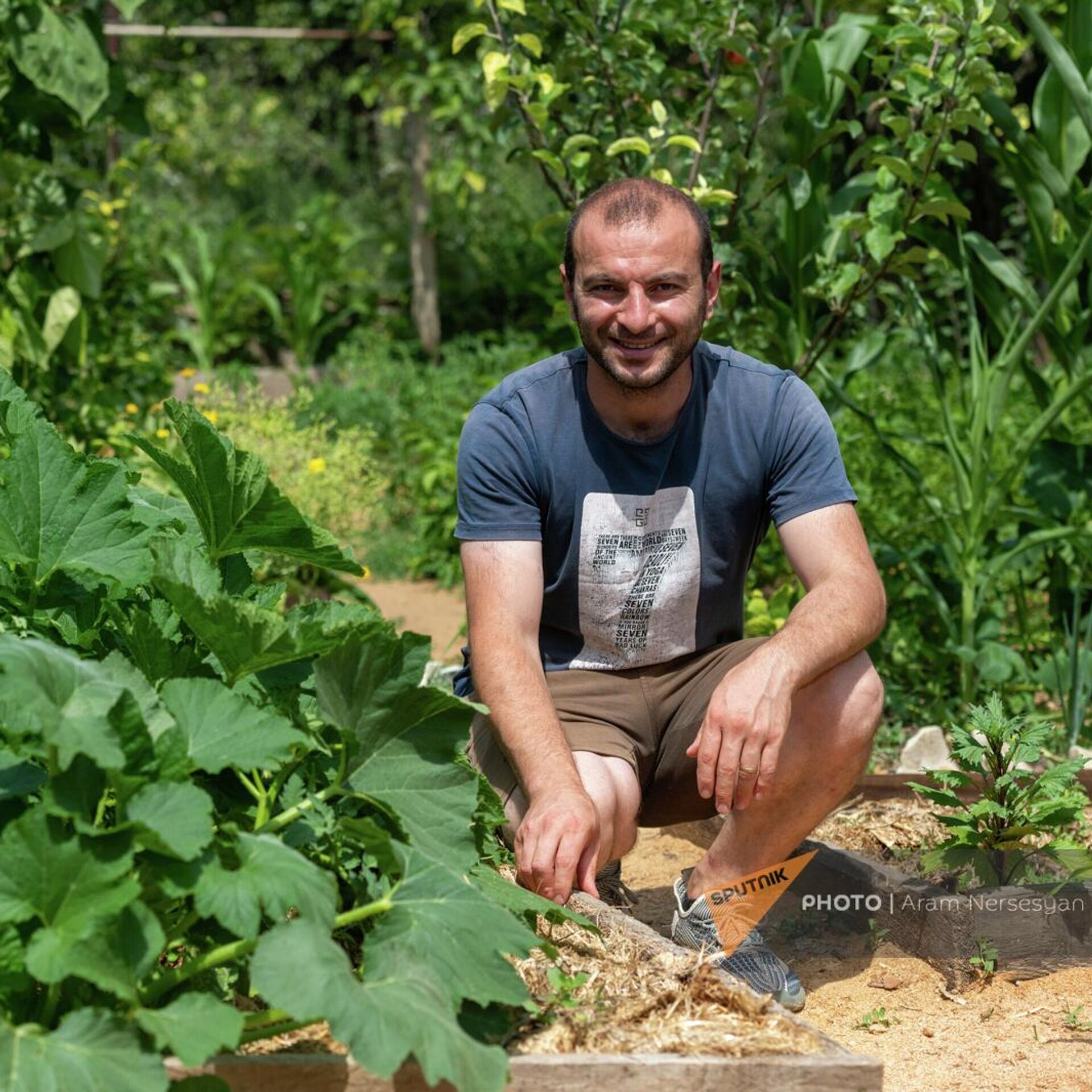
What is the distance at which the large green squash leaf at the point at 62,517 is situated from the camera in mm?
1988

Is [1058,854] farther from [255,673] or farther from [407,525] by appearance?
[407,525]

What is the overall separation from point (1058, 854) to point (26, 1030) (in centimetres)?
180

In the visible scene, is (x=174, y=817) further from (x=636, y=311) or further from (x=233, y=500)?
(x=636, y=311)

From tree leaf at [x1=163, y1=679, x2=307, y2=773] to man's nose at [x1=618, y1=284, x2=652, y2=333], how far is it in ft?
3.77

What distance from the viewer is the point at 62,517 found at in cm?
201

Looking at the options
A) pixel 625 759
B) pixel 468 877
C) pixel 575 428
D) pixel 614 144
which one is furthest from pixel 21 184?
pixel 468 877

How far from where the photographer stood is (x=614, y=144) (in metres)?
3.65

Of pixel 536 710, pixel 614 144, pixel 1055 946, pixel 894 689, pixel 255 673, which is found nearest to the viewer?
pixel 255 673

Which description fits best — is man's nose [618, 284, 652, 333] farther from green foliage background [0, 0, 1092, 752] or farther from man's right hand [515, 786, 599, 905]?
green foliage background [0, 0, 1092, 752]

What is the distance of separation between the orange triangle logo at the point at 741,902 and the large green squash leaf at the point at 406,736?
76cm

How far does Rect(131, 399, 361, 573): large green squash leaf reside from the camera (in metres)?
2.02

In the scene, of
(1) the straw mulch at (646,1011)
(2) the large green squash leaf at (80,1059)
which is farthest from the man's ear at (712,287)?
(2) the large green squash leaf at (80,1059)

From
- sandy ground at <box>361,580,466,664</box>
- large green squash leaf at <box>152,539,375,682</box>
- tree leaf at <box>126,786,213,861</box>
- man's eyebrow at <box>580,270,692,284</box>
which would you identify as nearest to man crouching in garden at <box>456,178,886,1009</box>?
man's eyebrow at <box>580,270,692,284</box>

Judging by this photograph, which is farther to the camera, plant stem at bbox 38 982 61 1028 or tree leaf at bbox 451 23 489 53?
tree leaf at bbox 451 23 489 53
